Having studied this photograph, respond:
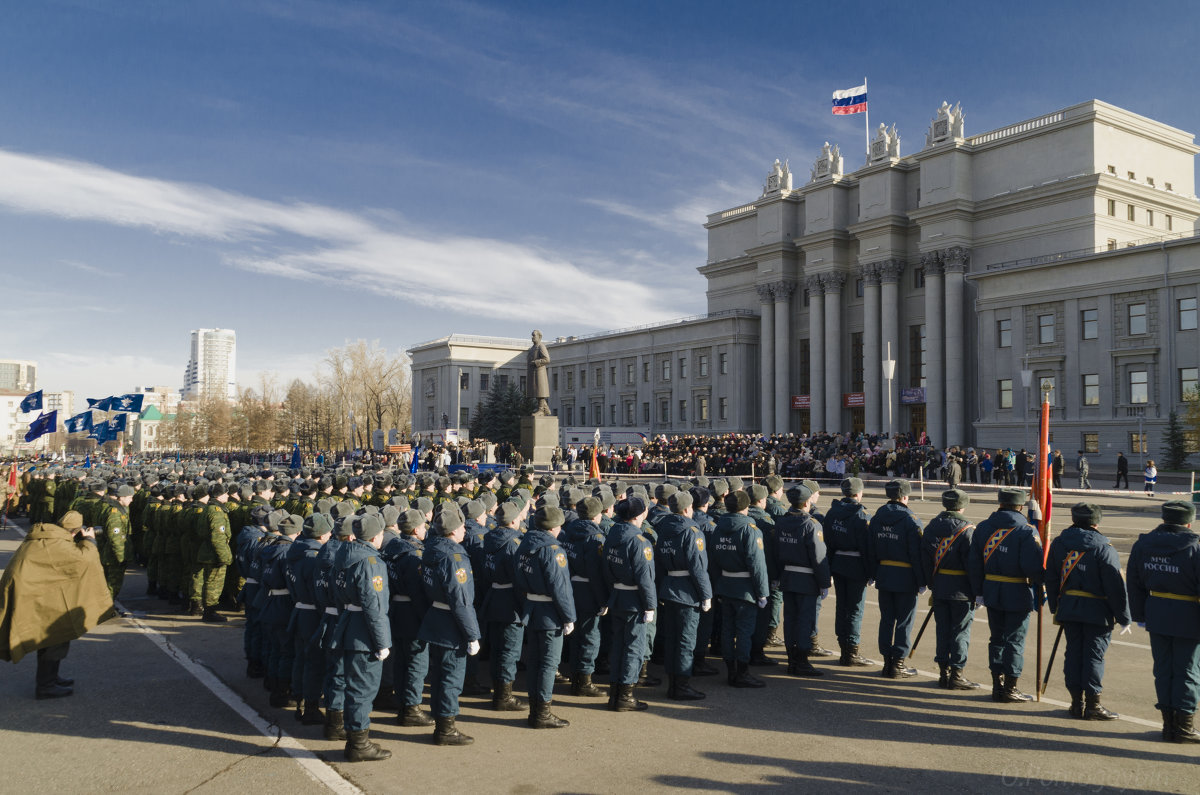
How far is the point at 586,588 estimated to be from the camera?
322 inches

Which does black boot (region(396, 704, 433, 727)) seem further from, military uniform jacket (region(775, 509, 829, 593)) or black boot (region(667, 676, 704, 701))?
military uniform jacket (region(775, 509, 829, 593))

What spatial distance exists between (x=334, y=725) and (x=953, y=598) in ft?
19.3

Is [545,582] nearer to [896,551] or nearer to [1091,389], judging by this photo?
[896,551]

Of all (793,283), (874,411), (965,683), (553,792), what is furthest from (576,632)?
(793,283)

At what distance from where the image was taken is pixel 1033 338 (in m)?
47.9

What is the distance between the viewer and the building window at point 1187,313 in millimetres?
41156

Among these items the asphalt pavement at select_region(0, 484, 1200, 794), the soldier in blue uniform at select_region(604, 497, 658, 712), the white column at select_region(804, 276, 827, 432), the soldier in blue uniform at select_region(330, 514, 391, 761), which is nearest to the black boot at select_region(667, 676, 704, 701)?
the asphalt pavement at select_region(0, 484, 1200, 794)

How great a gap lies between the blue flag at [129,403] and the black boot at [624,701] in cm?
3624

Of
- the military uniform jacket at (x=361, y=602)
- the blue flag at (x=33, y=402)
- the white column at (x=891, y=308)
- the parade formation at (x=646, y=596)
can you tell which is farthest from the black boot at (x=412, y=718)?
the white column at (x=891, y=308)

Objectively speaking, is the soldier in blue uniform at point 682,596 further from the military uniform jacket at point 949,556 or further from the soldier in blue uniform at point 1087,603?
the soldier in blue uniform at point 1087,603

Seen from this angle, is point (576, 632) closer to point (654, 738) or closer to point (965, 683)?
point (654, 738)

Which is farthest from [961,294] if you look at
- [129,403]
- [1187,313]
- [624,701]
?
[624,701]

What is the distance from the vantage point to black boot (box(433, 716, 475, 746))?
7055 mm

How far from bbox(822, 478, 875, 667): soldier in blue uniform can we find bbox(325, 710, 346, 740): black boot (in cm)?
526
